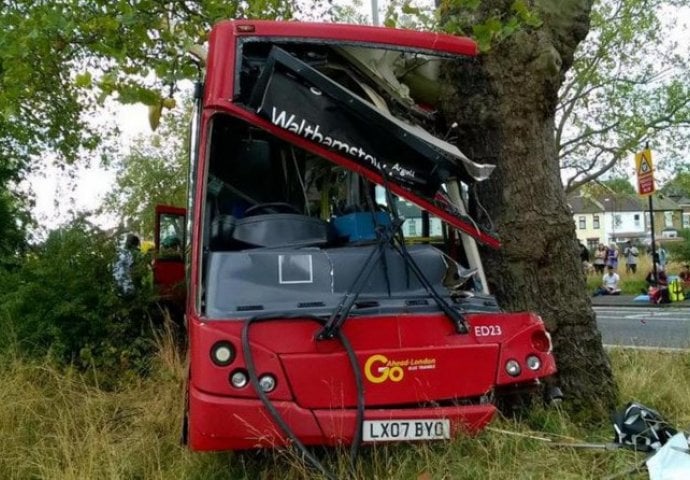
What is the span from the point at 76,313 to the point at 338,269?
161 inches

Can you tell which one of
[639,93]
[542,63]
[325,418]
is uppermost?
[639,93]

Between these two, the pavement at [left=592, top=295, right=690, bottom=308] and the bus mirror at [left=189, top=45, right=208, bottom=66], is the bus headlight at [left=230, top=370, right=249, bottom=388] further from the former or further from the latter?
the pavement at [left=592, top=295, right=690, bottom=308]

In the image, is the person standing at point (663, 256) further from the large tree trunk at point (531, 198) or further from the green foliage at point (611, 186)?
the large tree trunk at point (531, 198)

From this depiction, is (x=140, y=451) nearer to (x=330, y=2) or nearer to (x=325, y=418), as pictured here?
(x=325, y=418)

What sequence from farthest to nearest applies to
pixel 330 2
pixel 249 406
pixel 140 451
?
1. pixel 330 2
2. pixel 140 451
3. pixel 249 406

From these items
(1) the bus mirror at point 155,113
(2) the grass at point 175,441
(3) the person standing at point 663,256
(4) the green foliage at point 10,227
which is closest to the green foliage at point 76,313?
(2) the grass at point 175,441

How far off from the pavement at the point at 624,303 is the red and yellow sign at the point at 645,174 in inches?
178

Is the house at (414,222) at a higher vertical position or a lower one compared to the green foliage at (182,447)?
higher

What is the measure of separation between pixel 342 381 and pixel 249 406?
54cm

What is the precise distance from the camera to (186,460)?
4.62m

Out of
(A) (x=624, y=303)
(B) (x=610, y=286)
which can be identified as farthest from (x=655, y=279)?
(B) (x=610, y=286)

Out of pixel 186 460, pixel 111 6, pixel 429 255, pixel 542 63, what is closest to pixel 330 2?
pixel 111 6

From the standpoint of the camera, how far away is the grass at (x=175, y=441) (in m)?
4.04

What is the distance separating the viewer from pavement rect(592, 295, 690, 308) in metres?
17.1
